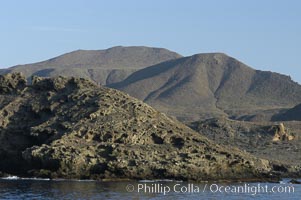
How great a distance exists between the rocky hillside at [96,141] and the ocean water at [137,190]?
A: 2.61m

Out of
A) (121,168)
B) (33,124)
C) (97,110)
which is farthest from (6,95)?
(121,168)

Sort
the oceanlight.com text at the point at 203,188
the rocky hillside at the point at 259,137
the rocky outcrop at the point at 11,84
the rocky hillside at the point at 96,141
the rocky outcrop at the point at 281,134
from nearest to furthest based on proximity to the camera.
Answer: the oceanlight.com text at the point at 203,188 < the rocky hillside at the point at 96,141 < the rocky outcrop at the point at 11,84 < the rocky hillside at the point at 259,137 < the rocky outcrop at the point at 281,134

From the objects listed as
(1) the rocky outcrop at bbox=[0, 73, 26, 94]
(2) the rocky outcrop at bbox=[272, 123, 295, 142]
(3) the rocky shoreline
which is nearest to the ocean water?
(3) the rocky shoreline

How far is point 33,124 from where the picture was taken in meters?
93.9

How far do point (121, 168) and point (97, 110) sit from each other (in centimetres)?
1020

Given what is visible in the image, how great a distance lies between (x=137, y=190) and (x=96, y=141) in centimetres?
1731

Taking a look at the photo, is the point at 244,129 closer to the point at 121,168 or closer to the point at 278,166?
the point at 278,166

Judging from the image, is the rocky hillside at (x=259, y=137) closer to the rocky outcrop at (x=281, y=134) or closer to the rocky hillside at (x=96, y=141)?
the rocky outcrop at (x=281, y=134)

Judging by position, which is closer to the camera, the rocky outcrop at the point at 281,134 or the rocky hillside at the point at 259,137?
the rocky hillside at the point at 259,137

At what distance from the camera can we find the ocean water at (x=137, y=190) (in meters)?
67.6

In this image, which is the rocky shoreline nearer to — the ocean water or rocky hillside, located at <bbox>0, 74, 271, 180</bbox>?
rocky hillside, located at <bbox>0, 74, 271, 180</bbox>

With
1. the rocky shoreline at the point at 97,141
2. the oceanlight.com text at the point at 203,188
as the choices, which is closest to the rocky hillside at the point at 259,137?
the rocky shoreline at the point at 97,141

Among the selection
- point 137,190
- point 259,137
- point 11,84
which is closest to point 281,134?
point 259,137

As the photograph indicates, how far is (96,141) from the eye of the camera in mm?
88938
